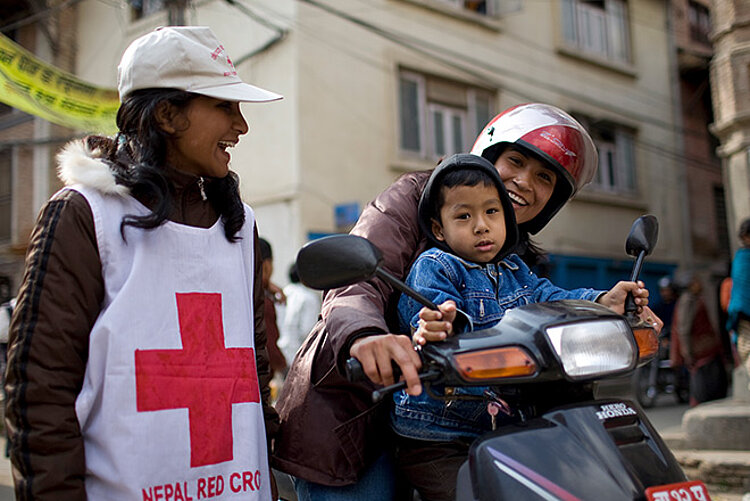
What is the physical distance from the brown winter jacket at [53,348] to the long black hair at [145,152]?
0.40 feet

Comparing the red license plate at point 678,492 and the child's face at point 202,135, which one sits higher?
the child's face at point 202,135

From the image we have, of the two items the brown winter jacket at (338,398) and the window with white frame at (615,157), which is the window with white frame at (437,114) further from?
the brown winter jacket at (338,398)

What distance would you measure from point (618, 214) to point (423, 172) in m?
13.2

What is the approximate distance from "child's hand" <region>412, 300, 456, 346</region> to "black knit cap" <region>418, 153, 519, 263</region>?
400mm

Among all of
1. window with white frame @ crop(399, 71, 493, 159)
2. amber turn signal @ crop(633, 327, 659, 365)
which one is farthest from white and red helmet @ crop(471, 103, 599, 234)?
window with white frame @ crop(399, 71, 493, 159)

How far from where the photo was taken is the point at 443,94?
1197 centimetres

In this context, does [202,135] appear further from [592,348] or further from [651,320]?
[651,320]

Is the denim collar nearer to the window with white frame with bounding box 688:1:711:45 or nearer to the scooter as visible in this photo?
the scooter

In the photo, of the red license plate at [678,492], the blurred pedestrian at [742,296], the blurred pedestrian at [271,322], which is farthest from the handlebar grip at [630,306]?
the blurred pedestrian at [742,296]

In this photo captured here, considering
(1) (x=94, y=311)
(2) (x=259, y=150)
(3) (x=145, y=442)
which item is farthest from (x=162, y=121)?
(2) (x=259, y=150)

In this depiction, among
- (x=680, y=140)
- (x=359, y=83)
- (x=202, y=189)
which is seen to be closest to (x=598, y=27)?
(x=680, y=140)

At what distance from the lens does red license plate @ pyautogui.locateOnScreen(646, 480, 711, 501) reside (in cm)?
125

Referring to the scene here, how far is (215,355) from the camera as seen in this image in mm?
1690

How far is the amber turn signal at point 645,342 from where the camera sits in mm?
→ 1552
